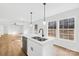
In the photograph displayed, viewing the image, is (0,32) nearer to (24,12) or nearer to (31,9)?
(24,12)

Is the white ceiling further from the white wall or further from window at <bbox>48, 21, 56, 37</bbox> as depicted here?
window at <bbox>48, 21, 56, 37</bbox>

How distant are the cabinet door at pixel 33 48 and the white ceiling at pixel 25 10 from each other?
0.48m

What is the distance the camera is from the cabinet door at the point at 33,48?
5.84 ft

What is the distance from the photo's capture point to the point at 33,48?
1833 mm

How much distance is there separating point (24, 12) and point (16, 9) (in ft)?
0.54

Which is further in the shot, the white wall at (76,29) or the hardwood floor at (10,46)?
the hardwood floor at (10,46)

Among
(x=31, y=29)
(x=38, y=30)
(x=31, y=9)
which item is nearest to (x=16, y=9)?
(x=31, y=9)

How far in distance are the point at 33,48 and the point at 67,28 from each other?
0.80 m

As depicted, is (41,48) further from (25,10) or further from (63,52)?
(25,10)

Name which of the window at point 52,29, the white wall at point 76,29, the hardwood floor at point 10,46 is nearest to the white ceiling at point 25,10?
the white wall at point 76,29

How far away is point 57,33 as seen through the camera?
5.97 feet

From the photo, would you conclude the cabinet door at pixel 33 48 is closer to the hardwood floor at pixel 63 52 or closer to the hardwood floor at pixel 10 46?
the hardwood floor at pixel 10 46

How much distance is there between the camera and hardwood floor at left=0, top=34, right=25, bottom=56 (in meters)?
1.75

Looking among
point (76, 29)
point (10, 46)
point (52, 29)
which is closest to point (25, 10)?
point (52, 29)
